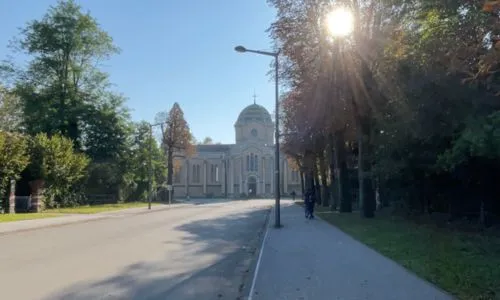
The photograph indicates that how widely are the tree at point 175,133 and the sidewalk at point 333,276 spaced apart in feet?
205

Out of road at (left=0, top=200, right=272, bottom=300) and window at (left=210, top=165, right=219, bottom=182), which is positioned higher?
window at (left=210, top=165, right=219, bottom=182)

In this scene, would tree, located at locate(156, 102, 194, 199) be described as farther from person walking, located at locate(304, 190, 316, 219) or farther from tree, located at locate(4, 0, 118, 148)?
person walking, located at locate(304, 190, 316, 219)

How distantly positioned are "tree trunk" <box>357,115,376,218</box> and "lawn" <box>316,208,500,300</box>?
616cm

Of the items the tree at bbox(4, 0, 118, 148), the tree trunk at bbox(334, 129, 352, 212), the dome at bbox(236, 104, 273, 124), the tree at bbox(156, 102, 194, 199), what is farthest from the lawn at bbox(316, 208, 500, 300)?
the dome at bbox(236, 104, 273, 124)

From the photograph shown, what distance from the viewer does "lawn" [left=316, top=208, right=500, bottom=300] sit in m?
7.99

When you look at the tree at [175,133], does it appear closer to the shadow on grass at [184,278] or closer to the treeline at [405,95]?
the treeline at [405,95]

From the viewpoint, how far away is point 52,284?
29.4ft

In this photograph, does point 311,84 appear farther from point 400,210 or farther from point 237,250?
point 237,250

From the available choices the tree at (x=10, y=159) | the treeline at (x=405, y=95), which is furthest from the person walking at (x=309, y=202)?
the tree at (x=10, y=159)

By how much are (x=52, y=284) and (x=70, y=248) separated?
6226 millimetres

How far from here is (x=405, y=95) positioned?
1464cm

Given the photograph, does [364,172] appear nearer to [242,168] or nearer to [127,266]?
[127,266]

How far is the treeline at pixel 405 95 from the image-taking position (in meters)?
11.3

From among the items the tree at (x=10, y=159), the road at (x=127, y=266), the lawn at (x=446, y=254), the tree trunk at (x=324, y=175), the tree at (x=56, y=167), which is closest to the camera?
the lawn at (x=446, y=254)
